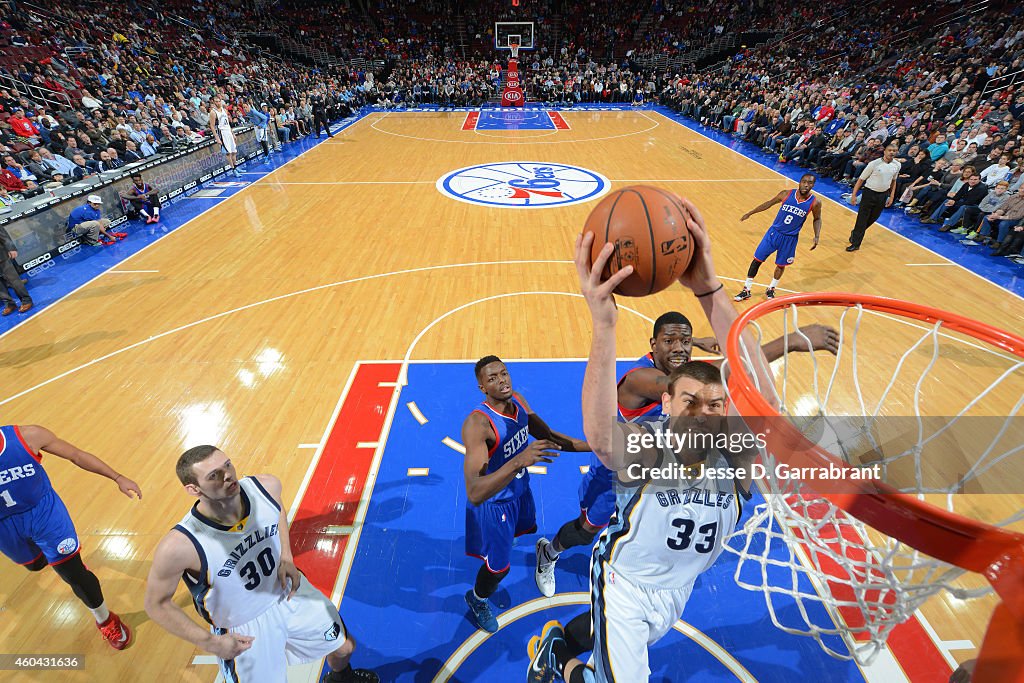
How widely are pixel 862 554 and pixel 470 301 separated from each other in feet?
18.3

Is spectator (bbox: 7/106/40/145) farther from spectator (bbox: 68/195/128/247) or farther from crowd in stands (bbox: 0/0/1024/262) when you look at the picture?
spectator (bbox: 68/195/128/247)

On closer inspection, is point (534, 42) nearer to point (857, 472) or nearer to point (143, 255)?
point (143, 255)

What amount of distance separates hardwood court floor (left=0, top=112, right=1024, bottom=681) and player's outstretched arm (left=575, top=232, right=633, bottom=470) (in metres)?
3.01

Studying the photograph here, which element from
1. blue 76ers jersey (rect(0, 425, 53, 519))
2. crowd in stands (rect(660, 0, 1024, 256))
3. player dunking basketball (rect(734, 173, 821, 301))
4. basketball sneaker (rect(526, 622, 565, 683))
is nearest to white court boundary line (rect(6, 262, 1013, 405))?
player dunking basketball (rect(734, 173, 821, 301))

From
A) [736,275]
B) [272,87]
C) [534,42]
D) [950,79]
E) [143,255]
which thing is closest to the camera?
→ [736,275]

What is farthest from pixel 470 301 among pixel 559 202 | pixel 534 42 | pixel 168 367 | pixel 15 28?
pixel 534 42

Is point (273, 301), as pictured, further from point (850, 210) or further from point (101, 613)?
point (850, 210)

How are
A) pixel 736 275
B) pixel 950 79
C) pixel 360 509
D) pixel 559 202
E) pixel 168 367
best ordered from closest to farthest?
pixel 360 509
pixel 168 367
pixel 736 275
pixel 559 202
pixel 950 79

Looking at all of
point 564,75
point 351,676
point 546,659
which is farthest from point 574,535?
point 564,75

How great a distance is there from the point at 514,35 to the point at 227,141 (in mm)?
22569

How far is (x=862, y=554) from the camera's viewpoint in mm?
2564

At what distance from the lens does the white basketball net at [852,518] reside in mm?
1918

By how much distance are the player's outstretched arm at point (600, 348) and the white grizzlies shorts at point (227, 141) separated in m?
14.9

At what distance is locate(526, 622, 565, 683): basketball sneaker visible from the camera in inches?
110
